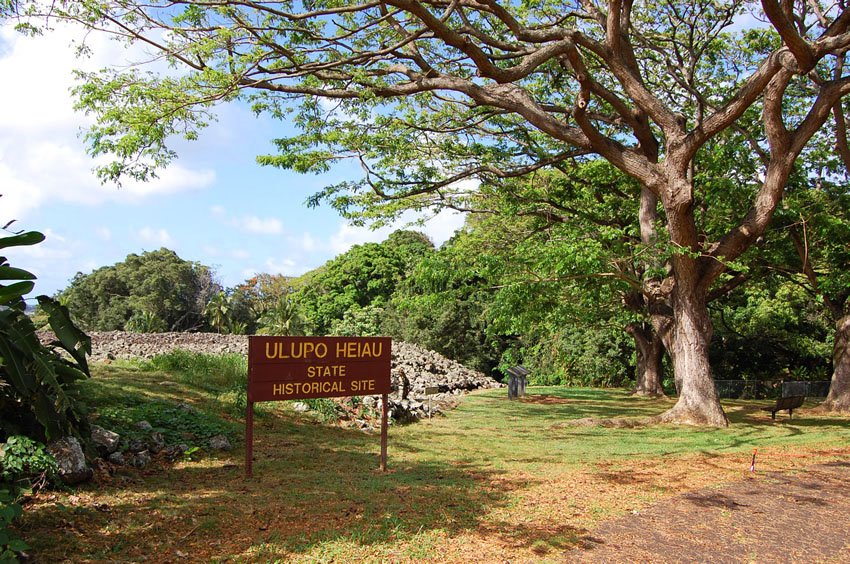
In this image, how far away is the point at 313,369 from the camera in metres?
7.96

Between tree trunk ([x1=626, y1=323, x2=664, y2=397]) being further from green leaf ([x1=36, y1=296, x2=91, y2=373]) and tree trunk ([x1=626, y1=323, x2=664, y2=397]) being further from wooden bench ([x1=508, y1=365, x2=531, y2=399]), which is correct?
green leaf ([x1=36, y1=296, x2=91, y2=373])

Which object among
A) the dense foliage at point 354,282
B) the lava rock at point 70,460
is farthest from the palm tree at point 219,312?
the lava rock at point 70,460

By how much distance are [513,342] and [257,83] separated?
2326 centimetres

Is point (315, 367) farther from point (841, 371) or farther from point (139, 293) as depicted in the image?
point (139, 293)

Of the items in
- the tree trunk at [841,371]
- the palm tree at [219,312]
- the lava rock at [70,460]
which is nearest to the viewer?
the lava rock at [70,460]

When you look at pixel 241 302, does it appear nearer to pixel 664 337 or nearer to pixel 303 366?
pixel 664 337

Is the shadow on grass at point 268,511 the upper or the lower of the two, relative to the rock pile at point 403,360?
lower

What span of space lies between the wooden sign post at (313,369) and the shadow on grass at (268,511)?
666mm

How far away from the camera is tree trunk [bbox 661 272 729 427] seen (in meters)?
13.4

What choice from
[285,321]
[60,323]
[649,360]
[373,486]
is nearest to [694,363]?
[373,486]

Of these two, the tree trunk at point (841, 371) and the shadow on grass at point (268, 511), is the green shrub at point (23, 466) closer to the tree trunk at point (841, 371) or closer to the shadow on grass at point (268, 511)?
the shadow on grass at point (268, 511)

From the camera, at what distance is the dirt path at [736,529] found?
17.0ft

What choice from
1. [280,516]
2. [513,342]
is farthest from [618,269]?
[513,342]

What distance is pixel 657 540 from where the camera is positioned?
5.46 m
